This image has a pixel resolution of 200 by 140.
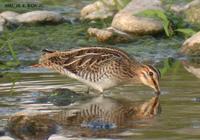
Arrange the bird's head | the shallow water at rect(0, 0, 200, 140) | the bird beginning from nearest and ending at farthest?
the shallow water at rect(0, 0, 200, 140)
the bird's head
the bird

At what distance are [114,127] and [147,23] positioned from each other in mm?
6099

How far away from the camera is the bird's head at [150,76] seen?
36.4 ft

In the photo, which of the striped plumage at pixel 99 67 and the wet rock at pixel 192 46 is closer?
the striped plumage at pixel 99 67

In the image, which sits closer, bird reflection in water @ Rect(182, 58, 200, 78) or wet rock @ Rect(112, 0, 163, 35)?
bird reflection in water @ Rect(182, 58, 200, 78)

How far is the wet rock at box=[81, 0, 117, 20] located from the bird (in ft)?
16.2

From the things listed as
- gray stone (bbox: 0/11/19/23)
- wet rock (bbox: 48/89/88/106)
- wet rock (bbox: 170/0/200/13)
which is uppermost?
wet rock (bbox: 170/0/200/13)

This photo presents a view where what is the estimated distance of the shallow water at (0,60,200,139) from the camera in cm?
877

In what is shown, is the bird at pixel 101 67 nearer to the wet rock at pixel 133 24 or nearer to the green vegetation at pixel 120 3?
the wet rock at pixel 133 24

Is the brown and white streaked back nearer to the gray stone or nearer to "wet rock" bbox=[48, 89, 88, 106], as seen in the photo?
"wet rock" bbox=[48, 89, 88, 106]

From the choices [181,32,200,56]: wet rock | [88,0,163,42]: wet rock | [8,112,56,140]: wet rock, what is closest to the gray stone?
[88,0,163,42]: wet rock

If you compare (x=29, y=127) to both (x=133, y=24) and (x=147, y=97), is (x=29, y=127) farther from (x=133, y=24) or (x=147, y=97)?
(x=133, y=24)

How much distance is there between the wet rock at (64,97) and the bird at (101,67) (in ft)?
1.16

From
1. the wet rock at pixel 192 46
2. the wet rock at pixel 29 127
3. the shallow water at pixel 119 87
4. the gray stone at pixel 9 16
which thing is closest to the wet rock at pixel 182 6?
the shallow water at pixel 119 87

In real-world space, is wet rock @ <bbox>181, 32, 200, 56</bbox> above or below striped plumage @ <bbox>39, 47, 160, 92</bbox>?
above
